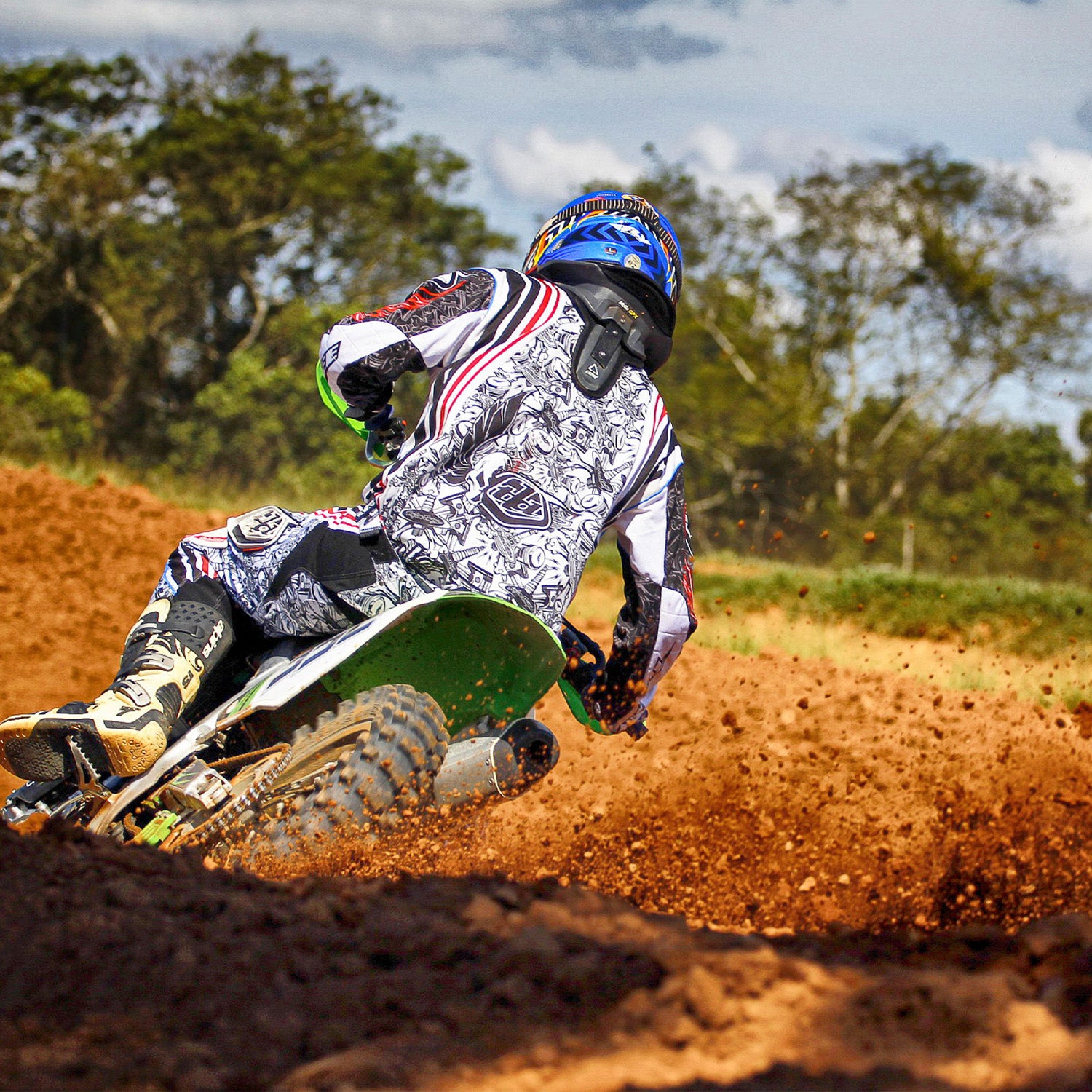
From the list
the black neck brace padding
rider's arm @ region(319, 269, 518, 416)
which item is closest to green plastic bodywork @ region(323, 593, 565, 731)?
rider's arm @ region(319, 269, 518, 416)

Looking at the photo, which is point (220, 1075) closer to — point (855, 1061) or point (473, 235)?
point (855, 1061)

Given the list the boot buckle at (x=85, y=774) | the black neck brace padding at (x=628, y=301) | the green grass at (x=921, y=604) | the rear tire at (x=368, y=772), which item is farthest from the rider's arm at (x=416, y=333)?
the green grass at (x=921, y=604)

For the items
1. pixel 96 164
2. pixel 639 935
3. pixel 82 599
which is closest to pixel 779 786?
pixel 639 935

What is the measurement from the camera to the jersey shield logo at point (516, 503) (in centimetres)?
262

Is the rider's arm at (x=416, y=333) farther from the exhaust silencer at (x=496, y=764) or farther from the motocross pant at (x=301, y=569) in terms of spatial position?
the exhaust silencer at (x=496, y=764)

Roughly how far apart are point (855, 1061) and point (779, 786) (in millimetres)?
3638

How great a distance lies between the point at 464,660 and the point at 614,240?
1260 mm

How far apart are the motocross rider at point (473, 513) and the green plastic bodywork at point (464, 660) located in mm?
112

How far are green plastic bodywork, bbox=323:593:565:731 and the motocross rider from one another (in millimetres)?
112

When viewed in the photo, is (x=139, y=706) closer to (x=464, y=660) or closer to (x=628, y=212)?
(x=464, y=660)

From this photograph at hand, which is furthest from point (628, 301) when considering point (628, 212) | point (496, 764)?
point (496, 764)

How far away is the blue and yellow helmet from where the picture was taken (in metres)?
3.15

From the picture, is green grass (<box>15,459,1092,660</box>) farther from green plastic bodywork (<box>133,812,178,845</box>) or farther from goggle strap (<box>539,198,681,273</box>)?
green plastic bodywork (<box>133,812,178,845</box>)

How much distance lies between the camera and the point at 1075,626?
447 inches
